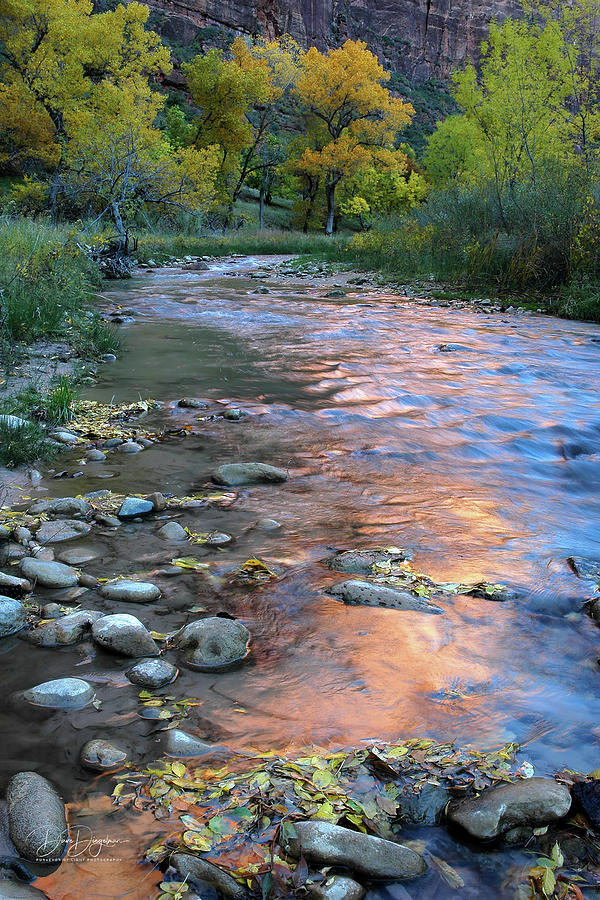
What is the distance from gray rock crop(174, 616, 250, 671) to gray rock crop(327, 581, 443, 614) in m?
0.45

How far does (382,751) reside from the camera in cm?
171

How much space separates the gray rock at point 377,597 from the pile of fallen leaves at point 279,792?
28.4 inches

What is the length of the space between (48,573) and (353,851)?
1.59 metres

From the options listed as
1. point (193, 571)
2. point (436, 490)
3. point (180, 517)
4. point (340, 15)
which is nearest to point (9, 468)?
point (180, 517)

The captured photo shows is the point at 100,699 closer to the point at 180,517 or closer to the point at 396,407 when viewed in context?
the point at 180,517

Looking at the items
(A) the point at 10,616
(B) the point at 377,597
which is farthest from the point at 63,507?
(B) the point at 377,597

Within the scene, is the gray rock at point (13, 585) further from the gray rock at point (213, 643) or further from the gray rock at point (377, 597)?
the gray rock at point (377, 597)

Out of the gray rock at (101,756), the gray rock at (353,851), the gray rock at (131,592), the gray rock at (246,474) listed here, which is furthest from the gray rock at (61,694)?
the gray rock at (246,474)

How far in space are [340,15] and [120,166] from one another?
8342 cm

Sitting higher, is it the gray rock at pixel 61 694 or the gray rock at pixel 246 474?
the gray rock at pixel 61 694

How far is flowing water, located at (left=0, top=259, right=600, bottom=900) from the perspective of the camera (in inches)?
71.1

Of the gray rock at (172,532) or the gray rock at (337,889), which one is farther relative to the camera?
the gray rock at (172,532)

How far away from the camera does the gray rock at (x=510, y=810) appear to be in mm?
1455

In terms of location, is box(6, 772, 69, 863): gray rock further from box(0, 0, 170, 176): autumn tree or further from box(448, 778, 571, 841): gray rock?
box(0, 0, 170, 176): autumn tree
